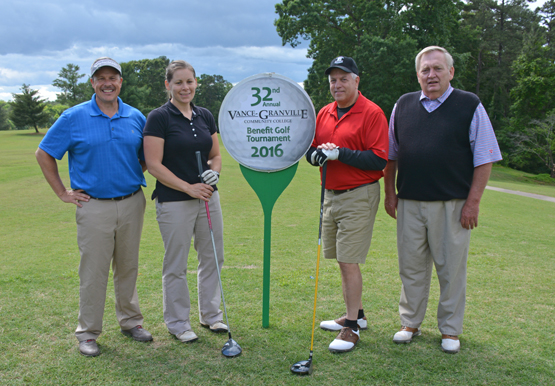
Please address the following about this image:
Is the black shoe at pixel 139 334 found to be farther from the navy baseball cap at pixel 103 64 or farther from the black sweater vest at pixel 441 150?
the black sweater vest at pixel 441 150

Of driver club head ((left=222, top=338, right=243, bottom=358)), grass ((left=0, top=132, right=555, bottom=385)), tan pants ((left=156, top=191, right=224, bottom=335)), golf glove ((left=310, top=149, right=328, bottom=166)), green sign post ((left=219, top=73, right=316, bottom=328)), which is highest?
green sign post ((left=219, top=73, right=316, bottom=328))

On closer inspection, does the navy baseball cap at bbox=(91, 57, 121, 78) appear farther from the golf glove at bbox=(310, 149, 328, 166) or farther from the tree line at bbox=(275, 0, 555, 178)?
the tree line at bbox=(275, 0, 555, 178)

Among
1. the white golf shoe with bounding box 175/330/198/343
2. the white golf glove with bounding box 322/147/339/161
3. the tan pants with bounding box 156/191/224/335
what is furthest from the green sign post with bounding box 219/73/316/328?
the white golf shoe with bounding box 175/330/198/343

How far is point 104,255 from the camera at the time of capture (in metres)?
3.38

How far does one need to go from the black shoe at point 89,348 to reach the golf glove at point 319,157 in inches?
85.7

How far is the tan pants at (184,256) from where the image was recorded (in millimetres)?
3461

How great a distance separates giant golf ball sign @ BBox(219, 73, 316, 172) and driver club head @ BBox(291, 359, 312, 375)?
151 cm

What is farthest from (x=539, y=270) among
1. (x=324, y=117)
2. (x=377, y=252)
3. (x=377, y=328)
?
(x=324, y=117)

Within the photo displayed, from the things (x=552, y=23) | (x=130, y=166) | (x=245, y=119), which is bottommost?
(x=130, y=166)

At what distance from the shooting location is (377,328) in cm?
368

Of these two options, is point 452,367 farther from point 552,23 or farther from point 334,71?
point 552,23

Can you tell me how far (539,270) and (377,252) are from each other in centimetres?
209

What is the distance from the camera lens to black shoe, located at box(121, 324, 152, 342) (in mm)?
3412

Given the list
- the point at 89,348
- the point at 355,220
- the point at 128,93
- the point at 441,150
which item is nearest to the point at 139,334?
the point at 89,348
